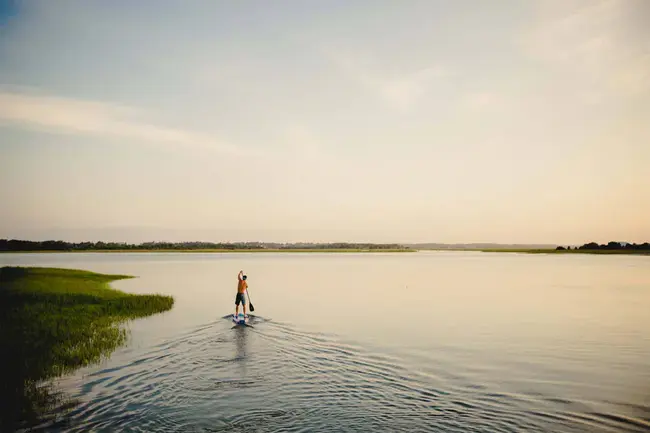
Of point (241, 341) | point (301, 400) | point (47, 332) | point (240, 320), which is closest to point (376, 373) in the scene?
point (301, 400)

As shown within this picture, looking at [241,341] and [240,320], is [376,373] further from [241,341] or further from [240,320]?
[240,320]

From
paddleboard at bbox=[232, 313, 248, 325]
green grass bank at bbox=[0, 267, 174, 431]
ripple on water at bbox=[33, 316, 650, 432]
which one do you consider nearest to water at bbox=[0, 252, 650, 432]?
ripple on water at bbox=[33, 316, 650, 432]

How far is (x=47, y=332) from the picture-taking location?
25.0 metres

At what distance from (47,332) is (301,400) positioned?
17.3 metres

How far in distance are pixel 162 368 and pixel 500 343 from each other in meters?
17.6

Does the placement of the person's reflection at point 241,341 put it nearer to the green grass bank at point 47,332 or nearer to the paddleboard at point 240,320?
the paddleboard at point 240,320

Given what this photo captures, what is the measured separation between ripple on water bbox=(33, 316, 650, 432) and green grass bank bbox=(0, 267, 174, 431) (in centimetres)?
156

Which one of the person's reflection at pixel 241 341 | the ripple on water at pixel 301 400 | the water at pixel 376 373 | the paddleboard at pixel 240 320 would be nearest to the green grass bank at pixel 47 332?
the water at pixel 376 373

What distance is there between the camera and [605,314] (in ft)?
117

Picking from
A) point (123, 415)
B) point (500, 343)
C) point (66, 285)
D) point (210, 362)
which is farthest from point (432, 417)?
point (66, 285)

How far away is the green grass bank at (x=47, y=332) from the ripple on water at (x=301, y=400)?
156 cm

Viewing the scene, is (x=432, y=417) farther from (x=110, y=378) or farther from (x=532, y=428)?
(x=110, y=378)

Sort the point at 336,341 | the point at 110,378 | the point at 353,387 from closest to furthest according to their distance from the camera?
the point at 353,387, the point at 110,378, the point at 336,341

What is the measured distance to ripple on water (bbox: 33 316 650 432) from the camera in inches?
513
